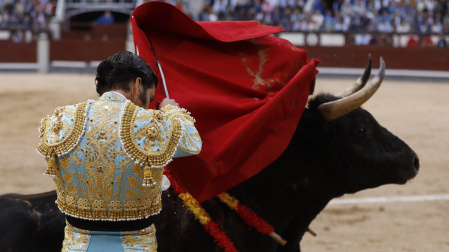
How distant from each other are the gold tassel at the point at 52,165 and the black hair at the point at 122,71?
276mm

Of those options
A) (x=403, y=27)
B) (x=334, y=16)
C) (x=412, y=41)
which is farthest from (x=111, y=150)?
(x=334, y=16)

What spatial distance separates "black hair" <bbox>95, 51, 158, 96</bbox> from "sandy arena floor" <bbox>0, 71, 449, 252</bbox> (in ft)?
10.6

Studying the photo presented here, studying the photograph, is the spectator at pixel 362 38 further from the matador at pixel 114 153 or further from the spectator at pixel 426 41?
the matador at pixel 114 153

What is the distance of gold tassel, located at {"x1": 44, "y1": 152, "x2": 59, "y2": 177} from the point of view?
7.25 feet

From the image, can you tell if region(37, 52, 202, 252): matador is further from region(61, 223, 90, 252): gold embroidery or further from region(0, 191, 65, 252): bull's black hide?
region(0, 191, 65, 252): bull's black hide

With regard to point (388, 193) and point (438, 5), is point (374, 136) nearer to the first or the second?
point (388, 193)

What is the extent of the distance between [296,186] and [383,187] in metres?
4.11

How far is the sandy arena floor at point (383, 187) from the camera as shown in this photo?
Answer: 18.1ft

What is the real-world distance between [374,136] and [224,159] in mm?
835

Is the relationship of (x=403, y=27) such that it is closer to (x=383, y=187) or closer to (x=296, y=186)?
(x=383, y=187)

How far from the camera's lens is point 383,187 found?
7160 millimetres

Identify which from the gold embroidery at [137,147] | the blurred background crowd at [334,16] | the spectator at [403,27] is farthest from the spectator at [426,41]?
the gold embroidery at [137,147]

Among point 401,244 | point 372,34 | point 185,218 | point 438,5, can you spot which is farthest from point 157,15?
point 438,5

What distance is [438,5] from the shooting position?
18.9m
